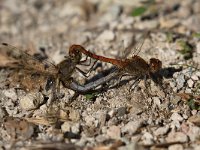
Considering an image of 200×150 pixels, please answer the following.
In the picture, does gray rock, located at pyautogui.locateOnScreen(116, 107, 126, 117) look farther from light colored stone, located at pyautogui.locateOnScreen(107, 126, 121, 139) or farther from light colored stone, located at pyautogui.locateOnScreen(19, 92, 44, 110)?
light colored stone, located at pyautogui.locateOnScreen(19, 92, 44, 110)

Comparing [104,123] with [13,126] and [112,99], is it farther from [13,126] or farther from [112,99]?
[13,126]

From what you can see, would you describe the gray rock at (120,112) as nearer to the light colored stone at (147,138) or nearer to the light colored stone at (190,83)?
the light colored stone at (147,138)

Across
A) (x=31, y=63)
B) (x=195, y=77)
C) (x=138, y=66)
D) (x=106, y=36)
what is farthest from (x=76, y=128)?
(x=106, y=36)

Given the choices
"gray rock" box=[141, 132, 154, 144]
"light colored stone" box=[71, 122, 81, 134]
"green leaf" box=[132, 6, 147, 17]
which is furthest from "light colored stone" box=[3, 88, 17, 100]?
"green leaf" box=[132, 6, 147, 17]

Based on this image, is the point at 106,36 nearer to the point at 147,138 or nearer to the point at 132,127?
the point at 132,127

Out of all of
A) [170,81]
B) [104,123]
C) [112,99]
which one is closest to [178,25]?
[170,81]

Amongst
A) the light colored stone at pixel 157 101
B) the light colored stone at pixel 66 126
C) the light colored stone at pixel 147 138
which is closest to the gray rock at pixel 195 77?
the light colored stone at pixel 157 101
